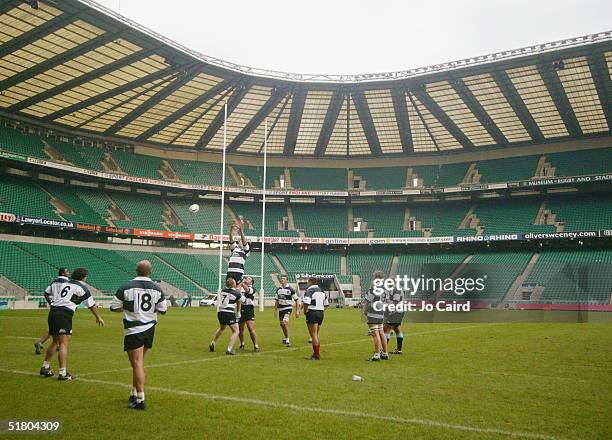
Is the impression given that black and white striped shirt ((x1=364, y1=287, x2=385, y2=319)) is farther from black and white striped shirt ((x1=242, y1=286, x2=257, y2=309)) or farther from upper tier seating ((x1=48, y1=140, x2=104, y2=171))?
upper tier seating ((x1=48, y1=140, x2=104, y2=171))

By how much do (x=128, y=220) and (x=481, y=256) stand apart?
3900cm

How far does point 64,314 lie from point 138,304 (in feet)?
11.0

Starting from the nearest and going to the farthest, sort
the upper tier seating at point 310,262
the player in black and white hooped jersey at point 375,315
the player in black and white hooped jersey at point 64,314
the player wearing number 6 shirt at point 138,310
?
the player wearing number 6 shirt at point 138,310 → the player in black and white hooped jersey at point 64,314 → the player in black and white hooped jersey at point 375,315 → the upper tier seating at point 310,262

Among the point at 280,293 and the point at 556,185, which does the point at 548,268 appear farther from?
the point at 280,293

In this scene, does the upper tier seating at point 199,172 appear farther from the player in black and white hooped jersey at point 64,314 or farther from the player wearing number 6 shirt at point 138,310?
the player wearing number 6 shirt at point 138,310

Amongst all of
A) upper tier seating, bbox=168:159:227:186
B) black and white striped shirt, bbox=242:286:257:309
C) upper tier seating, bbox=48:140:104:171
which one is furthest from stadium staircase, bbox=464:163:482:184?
black and white striped shirt, bbox=242:286:257:309

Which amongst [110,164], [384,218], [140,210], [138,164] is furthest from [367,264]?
[110,164]

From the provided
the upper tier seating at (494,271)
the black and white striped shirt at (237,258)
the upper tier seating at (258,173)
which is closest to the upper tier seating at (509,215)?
the upper tier seating at (494,271)

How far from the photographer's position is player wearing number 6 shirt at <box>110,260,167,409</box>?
858 centimetres

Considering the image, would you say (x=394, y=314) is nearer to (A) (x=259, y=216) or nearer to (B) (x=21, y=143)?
(B) (x=21, y=143)

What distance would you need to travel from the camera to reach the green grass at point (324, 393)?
726 centimetres

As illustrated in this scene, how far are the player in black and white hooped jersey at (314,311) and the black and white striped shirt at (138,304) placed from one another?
6.23m

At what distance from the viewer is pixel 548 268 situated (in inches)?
2092

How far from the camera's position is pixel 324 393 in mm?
9578
